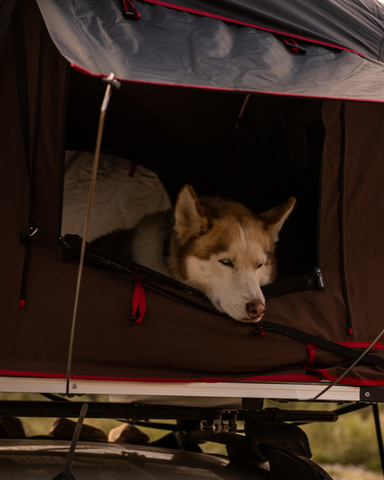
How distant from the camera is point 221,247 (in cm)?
270

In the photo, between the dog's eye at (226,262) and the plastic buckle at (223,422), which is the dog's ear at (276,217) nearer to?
the dog's eye at (226,262)

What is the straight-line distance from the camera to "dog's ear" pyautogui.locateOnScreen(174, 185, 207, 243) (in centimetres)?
264

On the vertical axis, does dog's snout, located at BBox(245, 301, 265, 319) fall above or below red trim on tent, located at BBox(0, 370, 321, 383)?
above

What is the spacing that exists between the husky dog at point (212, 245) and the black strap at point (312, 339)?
138mm

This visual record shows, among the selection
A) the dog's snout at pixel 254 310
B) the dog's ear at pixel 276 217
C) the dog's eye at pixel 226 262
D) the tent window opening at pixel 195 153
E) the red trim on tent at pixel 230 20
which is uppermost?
the red trim on tent at pixel 230 20

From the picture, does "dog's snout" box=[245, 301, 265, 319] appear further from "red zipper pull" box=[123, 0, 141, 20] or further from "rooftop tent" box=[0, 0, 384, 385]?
"red zipper pull" box=[123, 0, 141, 20]

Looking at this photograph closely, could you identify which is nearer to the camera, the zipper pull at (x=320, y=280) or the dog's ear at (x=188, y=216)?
the zipper pull at (x=320, y=280)

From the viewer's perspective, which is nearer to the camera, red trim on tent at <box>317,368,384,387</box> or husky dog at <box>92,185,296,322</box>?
red trim on tent at <box>317,368,384,387</box>

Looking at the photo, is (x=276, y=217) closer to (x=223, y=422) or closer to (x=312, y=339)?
(x=312, y=339)

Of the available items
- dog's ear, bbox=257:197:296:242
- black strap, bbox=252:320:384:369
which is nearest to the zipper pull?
black strap, bbox=252:320:384:369

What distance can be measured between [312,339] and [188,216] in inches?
39.1

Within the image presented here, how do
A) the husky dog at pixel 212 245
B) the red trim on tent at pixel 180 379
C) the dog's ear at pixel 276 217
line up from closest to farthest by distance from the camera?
the red trim on tent at pixel 180 379 → the husky dog at pixel 212 245 → the dog's ear at pixel 276 217

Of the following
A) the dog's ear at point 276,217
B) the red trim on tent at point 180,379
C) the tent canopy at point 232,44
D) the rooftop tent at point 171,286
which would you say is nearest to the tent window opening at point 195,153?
the dog's ear at point 276,217

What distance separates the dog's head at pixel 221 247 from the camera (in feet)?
8.45
